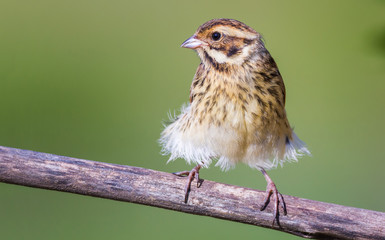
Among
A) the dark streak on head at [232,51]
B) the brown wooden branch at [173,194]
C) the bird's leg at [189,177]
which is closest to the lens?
the brown wooden branch at [173,194]

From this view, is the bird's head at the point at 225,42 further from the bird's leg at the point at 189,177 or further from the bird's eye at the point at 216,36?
the bird's leg at the point at 189,177

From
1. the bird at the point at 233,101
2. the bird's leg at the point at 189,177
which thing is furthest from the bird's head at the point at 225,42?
the bird's leg at the point at 189,177

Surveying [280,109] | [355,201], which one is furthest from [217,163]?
[355,201]

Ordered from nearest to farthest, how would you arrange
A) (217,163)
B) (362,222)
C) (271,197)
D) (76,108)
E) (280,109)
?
1. (362,222)
2. (271,197)
3. (280,109)
4. (217,163)
5. (76,108)

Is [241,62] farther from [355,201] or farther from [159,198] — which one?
[355,201]

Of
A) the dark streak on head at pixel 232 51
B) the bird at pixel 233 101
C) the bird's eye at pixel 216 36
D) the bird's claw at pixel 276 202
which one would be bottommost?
the bird's claw at pixel 276 202

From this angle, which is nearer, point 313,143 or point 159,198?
point 159,198

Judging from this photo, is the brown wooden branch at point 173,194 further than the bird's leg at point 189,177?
No

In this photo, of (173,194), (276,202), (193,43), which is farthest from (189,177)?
(193,43)

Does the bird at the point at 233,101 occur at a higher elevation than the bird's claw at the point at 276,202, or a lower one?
higher
